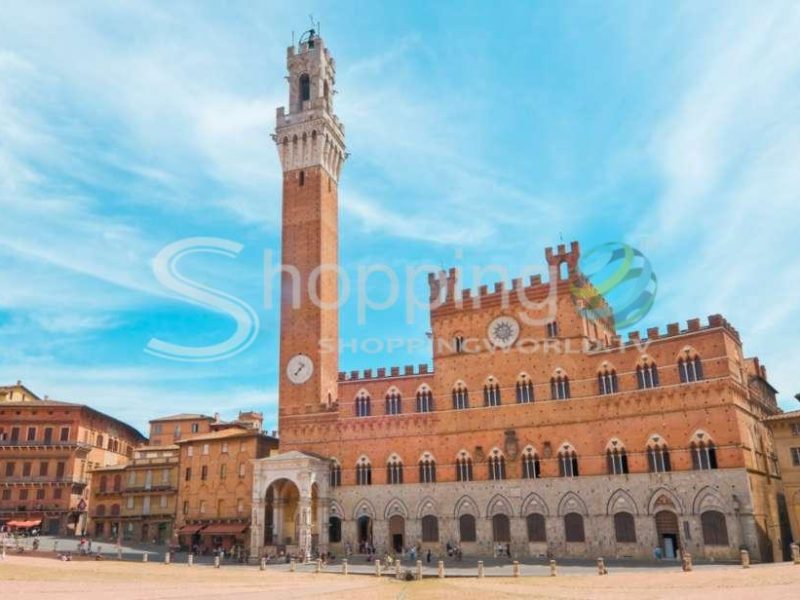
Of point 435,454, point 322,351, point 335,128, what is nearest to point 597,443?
point 435,454

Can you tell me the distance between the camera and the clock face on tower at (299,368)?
5134 centimetres

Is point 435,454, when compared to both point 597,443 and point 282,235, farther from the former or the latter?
point 282,235

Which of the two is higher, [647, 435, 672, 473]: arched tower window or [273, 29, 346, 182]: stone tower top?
[273, 29, 346, 182]: stone tower top

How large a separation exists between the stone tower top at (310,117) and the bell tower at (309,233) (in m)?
0.09

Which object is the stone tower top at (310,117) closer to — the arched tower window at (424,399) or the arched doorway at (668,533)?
the arched tower window at (424,399)

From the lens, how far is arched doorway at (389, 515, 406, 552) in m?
44.4

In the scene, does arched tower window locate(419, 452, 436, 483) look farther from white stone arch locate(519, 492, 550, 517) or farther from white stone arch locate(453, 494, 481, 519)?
white stone arch locate(519, 492, 550, 517)

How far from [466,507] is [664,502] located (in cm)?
1238

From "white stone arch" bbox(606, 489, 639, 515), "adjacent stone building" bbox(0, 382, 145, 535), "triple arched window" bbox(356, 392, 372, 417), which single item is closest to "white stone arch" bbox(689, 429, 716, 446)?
"white stone arch" bbox(606, 489, 639, 515)

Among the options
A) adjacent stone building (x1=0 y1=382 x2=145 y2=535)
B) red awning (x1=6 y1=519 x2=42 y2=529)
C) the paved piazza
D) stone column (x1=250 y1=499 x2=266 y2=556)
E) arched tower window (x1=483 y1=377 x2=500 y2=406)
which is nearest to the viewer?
the paved piazza

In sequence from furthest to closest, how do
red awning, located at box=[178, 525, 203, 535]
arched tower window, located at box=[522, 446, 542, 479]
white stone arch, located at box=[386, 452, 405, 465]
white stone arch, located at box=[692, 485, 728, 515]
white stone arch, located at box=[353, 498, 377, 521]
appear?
1. red awning, located at box=[178, 525, 203, 535]
2. white stone arch, located at box=[386, 452, 405, 465]
3. white stone arch, located at box=[353, 498, 377, 521]
4. arched tower window, located at box=[522, 446, 542, 479]
5. white stone arch, located at box=[692, 485, 728, 515]

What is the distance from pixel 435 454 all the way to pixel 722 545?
712 inches

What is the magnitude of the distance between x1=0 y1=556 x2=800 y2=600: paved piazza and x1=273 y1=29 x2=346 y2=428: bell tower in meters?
18.6

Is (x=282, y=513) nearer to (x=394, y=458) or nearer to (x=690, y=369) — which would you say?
(x=394, y=458)
